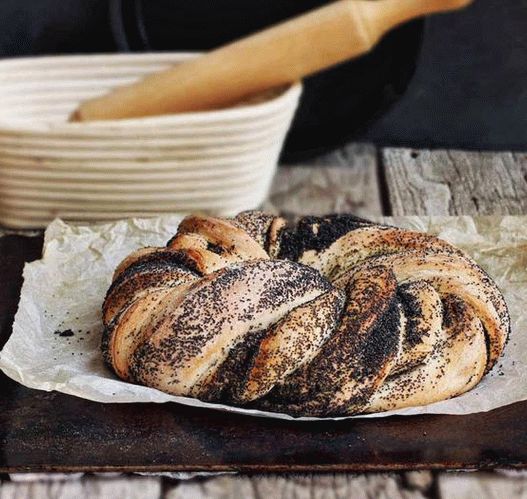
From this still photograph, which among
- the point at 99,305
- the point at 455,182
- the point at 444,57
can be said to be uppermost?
the point at 99,305

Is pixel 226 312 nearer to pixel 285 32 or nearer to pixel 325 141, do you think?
pixel 285 32

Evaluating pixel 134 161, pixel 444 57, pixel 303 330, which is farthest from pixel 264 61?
pixel 303 330

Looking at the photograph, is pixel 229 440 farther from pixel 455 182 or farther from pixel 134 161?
pixel 455 182

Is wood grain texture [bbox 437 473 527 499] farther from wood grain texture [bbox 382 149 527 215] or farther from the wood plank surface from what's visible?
wood grain texture [bbox 382 149 527 215]

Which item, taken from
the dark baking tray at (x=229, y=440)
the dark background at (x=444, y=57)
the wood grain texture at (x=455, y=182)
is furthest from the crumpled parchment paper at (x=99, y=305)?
the dark background at (x=444, y=57)

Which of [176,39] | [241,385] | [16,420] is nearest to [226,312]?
[241,385]

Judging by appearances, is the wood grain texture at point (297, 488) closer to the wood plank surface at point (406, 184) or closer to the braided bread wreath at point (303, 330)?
the braided bread wreath at point (303, 330)

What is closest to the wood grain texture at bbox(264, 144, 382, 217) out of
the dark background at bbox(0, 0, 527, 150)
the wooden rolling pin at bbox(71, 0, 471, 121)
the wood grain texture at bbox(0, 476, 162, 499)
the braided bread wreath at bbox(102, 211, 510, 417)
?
the dark background at bbox(0, 0, 527, 150)
